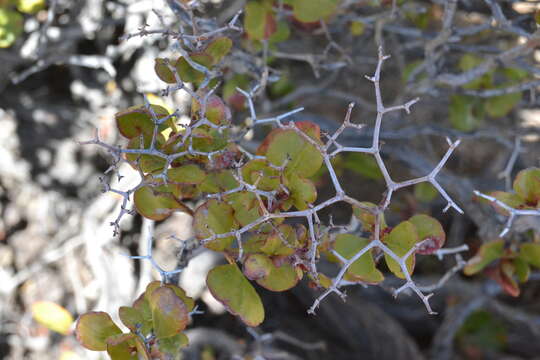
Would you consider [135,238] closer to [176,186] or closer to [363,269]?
[176,186]

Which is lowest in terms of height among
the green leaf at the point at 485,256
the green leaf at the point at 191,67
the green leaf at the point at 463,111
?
the green leaf at the point at 485,256

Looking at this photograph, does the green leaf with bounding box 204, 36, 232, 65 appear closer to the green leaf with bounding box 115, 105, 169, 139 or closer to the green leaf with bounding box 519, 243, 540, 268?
the green leaf with bounding box 115, 105, 169, 139

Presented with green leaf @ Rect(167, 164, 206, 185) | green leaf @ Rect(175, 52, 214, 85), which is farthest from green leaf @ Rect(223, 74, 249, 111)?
green leaf @ Rect(167, 164, 206, 185)

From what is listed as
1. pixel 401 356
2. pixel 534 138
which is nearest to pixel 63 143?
pixel 401 356

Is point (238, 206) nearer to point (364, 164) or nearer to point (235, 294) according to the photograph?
point (235, 294)

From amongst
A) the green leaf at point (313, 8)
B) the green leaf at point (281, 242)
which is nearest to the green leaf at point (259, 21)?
the green leaf at point (313, 8)

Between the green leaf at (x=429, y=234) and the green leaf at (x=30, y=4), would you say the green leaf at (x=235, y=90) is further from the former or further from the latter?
the green leaf at (x=429, y=234)

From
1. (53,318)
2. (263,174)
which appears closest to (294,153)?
(263,174)
